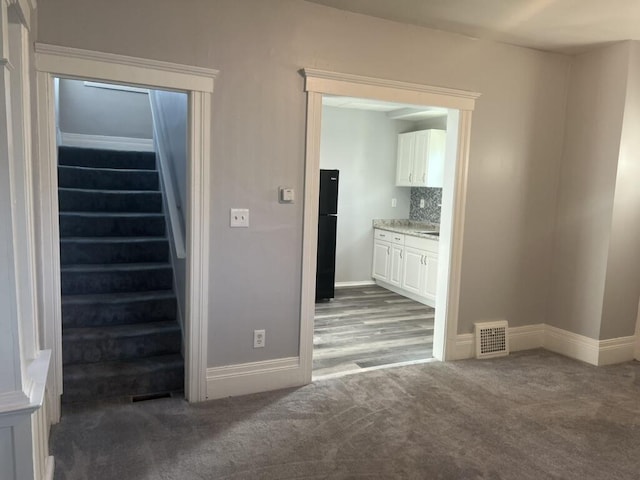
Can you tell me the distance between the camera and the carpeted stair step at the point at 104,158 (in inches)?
178

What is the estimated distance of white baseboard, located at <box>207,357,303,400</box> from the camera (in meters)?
2.98

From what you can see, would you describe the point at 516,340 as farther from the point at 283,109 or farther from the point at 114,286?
the point at 114,286

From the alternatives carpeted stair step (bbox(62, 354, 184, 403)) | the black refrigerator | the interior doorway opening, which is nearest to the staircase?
carpeted stair step (bbox(62, 354, 184, 403))

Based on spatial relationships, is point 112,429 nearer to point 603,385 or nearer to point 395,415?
point 395,415

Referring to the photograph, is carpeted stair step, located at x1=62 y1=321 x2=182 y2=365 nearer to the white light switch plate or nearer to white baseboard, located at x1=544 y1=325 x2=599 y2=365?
the white light switch plate

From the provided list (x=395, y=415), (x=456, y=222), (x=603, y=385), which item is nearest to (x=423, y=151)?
(x=456, y=222)

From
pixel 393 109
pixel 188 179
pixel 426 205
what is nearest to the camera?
pixel 188 179

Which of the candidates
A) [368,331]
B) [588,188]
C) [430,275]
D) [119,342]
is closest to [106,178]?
[119,342]

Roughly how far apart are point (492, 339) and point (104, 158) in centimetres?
402

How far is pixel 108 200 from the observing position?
13.4ft

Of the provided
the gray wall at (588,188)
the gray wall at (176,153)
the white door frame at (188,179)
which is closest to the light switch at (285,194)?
the white door frame at (188,179)

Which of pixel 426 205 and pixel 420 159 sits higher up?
pixel 420 159

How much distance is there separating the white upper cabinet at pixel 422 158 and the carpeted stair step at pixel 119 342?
3.89 m

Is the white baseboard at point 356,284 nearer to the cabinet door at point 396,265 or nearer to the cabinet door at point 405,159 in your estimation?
the cabinet door at point 396,265
